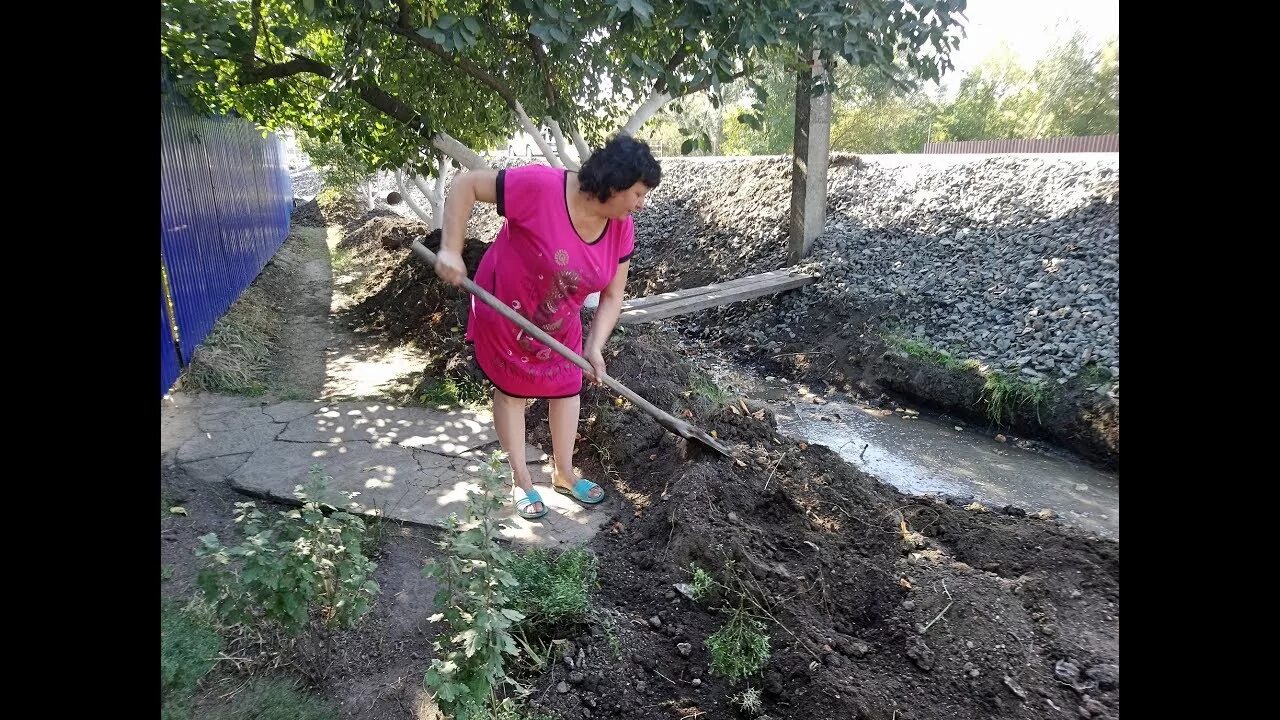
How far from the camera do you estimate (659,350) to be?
17.4ft

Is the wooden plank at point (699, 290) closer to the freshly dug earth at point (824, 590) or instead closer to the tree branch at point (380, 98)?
the tree branch at point (380, 98)

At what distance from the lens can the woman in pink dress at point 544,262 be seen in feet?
7.88

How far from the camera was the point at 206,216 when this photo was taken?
4988mm

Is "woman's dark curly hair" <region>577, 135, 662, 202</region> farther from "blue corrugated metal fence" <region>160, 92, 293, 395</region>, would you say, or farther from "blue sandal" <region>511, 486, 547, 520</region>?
"blue sandal" <region>511, 486, 547, 520</region>

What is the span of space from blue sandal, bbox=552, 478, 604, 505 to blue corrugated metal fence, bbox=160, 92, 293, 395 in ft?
6.25

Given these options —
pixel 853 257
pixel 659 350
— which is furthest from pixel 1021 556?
pixel 853 257

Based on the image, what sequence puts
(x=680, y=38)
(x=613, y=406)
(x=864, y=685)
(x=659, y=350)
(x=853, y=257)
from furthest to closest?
1. (x=853, y=257)
2. (x=659, y=350)
3. (x=613, y=406)
4. (x=680, y=38)
5. (x=864, y=685)

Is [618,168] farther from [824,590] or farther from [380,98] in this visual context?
[380,98]

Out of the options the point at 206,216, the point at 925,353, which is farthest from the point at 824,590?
the point at 206,216

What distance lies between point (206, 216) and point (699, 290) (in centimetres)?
452

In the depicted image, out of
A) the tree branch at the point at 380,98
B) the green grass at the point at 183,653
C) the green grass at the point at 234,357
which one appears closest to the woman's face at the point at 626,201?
the green grass at the point at 183,653

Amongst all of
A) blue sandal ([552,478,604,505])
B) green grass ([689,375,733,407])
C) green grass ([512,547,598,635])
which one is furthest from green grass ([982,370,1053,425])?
green grass ([512,547,598,635])

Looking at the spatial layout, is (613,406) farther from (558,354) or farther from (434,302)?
(434,302)
